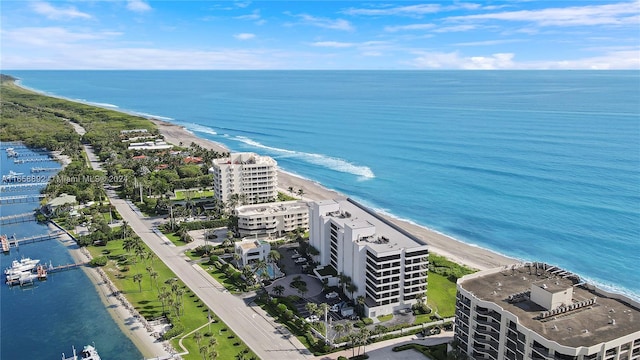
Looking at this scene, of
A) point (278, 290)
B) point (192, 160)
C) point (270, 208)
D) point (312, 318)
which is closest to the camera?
point (312, 318)

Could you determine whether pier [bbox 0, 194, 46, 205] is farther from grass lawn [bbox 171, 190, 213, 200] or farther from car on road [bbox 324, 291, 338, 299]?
car on road [bbox 324, 291, 338, 299]

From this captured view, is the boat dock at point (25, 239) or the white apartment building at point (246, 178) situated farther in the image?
the white apartment building at point (246, 178)

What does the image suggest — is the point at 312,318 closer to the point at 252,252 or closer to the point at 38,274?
the point at 252,252

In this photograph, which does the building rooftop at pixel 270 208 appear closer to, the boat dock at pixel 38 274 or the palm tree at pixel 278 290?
the palm tree at pixel 278 290

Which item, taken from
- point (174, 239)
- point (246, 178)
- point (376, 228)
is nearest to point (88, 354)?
point (174, 239)

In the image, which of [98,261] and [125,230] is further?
[125,230]

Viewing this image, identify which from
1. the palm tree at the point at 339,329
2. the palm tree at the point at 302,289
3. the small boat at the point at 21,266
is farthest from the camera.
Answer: the small boat at the point at 21,266

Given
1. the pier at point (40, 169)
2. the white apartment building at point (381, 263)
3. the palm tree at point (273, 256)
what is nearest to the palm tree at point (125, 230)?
the palm tree at point (273, 256)
